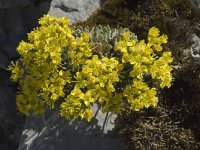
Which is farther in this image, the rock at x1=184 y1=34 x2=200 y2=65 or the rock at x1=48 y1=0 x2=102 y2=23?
the rock at x1=48 y1=0 x2=102 y2=23

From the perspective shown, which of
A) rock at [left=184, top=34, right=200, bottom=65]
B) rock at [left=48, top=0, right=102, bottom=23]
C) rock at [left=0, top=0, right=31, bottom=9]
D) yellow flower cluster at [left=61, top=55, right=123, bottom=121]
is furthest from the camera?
rock at [left=48, top=0, right=102, bottom=23]

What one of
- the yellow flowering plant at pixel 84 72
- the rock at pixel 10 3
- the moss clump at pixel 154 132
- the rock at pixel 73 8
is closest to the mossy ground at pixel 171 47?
the moss clump at pixel 154 132

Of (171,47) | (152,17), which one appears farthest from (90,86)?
(152,17)

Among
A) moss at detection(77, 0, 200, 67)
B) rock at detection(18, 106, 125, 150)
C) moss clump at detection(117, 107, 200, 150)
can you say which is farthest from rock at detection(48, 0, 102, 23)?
moss clump at detection(117, 107, 200, 150)

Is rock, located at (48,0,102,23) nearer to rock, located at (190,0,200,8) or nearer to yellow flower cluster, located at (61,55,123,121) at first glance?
rock, located at (190,0,200,8)

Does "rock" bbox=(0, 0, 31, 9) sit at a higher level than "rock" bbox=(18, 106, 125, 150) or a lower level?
higher

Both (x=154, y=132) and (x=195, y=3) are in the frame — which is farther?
(x=195, y=3)

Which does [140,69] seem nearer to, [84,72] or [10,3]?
[84,72]
